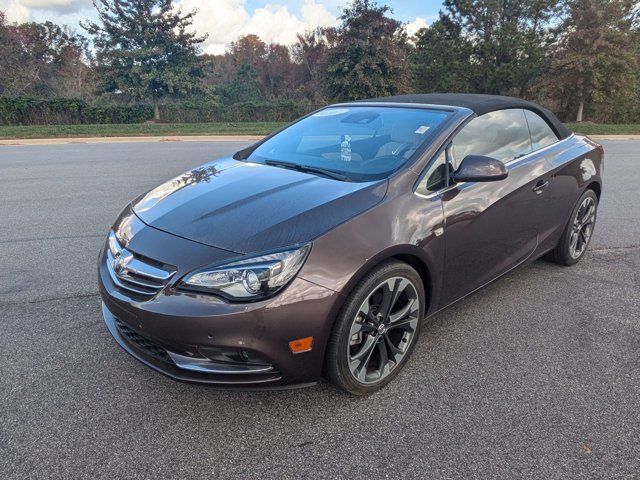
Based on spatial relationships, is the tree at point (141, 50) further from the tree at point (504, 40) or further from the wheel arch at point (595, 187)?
the wheel arch at point (595, 187)

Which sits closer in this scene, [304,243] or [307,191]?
[304,243]

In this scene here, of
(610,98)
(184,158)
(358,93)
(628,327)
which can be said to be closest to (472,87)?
(610,98)

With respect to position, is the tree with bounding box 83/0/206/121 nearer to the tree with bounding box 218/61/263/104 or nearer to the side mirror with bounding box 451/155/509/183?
the tree with bounding box 218/61/263/104

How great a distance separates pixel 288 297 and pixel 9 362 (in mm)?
1930

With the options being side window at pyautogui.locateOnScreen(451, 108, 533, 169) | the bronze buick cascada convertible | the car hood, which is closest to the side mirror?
the bronze buick cascada convertible

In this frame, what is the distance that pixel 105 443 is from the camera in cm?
221

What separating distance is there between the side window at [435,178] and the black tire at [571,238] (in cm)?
184

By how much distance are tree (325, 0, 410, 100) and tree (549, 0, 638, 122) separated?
321 inches

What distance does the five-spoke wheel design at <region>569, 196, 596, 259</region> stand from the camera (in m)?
4.22

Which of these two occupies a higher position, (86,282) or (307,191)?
(307,191)

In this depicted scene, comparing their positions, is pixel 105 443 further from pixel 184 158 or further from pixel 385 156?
pixel 184 158

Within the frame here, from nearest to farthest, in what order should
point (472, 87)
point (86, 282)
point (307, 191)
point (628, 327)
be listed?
point (307, 191) < point (628, 327) < point (86, 282) < point (472, 87)

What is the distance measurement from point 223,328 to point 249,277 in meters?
0.25

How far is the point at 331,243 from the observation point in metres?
2.26
